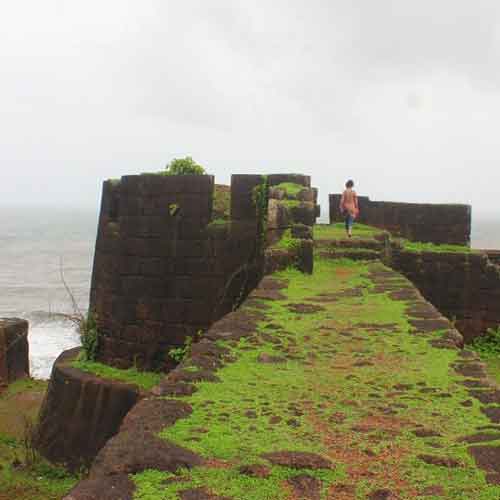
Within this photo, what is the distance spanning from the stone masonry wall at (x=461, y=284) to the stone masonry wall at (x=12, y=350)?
351 inches

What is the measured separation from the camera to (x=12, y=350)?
14586 millimetres

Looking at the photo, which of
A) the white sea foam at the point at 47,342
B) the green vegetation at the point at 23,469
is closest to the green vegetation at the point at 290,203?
the green vegetation at the point at 23,469

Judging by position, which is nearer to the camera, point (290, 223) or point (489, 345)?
point (290, 223)

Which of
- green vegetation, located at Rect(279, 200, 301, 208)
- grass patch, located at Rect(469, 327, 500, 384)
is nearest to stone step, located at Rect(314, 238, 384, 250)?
green vegetation, located at Rect(279, 200, 301, 208)

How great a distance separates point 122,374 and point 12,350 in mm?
6353

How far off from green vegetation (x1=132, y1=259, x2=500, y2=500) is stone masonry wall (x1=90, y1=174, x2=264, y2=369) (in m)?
4.28

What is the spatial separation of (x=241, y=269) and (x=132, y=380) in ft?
6.89

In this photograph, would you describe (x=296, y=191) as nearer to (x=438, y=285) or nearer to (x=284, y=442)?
(x=438, y=285)

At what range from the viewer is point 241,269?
9.26 metres

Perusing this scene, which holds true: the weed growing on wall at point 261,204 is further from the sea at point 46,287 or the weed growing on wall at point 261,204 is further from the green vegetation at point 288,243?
the sea at point 46,287

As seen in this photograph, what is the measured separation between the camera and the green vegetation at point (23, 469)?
7961 mm

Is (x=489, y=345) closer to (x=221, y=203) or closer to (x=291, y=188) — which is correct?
(x=291, y=188)

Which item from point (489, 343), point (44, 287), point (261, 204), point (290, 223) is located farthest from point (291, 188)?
point (44, 287)

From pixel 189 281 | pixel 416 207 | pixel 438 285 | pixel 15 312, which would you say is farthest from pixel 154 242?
pixel 15 312
